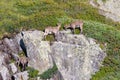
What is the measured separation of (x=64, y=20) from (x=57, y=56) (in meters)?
8.40

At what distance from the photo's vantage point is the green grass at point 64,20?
1773 inches

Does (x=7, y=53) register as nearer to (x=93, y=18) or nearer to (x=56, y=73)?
(x=56, y=73)

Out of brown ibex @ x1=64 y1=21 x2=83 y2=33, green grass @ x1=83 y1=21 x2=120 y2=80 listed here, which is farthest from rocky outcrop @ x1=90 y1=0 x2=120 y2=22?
brown ibex @ x1=64 y1=21 x2=83 y2=33

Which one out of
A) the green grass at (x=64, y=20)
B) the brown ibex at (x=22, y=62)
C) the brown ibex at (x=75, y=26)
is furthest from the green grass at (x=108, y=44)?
the brown ibex at (x=22, y=62)

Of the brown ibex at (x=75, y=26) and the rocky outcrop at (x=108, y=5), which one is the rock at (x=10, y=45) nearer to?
the brown ibex at (x=75, y=26)

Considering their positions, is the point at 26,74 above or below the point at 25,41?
below

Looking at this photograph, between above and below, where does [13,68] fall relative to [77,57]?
below

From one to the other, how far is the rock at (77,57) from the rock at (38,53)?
2.89 feet

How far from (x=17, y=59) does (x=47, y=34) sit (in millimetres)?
5667

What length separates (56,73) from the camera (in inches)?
1655

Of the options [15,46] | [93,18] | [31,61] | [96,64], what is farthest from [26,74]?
[93,18]

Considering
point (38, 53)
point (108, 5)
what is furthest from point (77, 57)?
point (108, 5)

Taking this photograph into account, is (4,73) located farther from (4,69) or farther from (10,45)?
(10,45)

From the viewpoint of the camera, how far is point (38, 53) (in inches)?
1731
